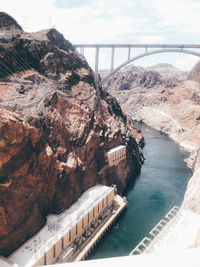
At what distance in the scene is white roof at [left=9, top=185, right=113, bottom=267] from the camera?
1925 cm

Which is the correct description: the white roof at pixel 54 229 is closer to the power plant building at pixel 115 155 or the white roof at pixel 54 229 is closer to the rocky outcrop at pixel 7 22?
the power plant building at pixel 115 155

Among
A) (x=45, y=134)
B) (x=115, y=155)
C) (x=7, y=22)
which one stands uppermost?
(x=7, y=22)

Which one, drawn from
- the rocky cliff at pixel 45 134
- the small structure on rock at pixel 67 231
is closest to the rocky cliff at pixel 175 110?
the rocky cliff at pixel 45 134

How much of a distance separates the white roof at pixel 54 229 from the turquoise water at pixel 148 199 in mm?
4082

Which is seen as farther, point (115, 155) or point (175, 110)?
point (175, 110)

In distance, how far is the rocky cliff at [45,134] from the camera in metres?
20.5

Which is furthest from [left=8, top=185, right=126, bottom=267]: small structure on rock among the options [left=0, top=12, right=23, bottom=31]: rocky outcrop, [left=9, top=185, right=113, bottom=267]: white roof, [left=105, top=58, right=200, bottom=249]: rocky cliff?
[left=0, top=12, right=23, bottom=31]: rocky outcrop

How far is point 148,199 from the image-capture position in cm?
3581

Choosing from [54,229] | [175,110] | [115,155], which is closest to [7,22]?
[115,155]

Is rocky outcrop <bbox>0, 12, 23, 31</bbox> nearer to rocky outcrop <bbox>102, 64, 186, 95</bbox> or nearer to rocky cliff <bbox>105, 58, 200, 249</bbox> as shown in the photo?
rocky cliff <bbox>105, 58, 200, 249</bbox>

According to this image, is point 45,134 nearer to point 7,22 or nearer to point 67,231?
point 67,231

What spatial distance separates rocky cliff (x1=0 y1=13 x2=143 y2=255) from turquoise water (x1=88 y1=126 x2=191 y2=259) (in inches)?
127

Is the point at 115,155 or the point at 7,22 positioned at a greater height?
the point at 7,22

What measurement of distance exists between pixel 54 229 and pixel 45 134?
10243 mm
